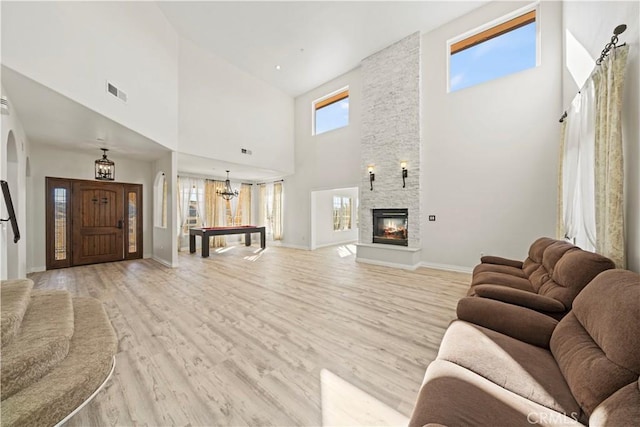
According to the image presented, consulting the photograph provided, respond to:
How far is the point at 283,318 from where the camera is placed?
282 centimetres

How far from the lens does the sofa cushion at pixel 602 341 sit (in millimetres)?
952

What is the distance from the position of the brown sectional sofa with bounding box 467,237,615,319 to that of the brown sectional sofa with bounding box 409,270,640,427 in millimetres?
322

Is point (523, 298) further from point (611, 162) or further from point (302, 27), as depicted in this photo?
point (302, 27)

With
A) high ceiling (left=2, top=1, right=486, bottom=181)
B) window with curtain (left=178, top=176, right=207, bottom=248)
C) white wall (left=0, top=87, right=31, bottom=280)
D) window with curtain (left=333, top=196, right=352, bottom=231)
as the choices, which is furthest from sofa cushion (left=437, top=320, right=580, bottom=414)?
window with curtain (left=178, top=176, right=207, bottom=248)

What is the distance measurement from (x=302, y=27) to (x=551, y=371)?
21.2ft

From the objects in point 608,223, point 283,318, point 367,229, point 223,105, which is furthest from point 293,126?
point 608,223

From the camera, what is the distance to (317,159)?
773 centimetres

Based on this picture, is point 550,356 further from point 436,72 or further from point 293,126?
point 293,126

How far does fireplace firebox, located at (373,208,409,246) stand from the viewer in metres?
5.70

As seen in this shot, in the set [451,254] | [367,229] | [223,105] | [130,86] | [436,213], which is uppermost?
[223,105]

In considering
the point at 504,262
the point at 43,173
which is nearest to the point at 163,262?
the point at 43,173

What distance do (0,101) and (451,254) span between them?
685 centimetres

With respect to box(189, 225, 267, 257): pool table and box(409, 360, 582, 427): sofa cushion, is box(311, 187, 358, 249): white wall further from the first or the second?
box(409, 360, 582, 427): sofa cushion

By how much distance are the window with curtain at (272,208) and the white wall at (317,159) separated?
28 cm
